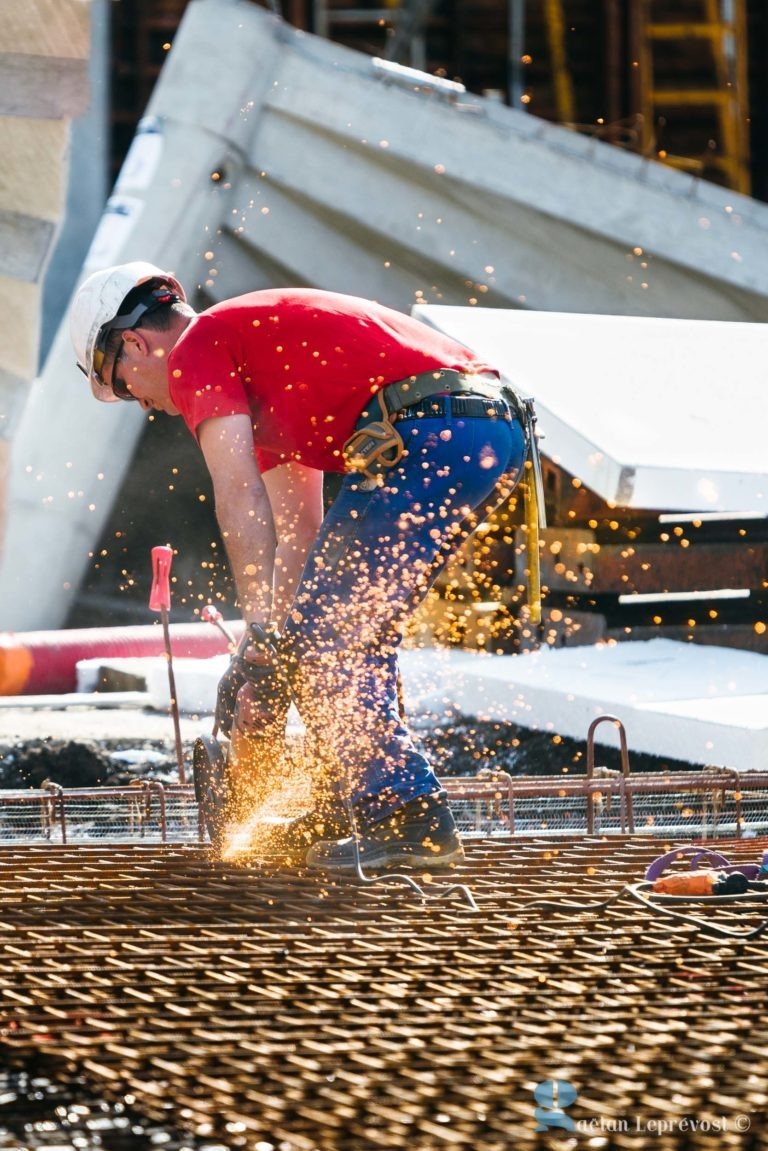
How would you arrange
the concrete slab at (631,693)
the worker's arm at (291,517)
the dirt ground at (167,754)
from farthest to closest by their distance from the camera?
the dirt ground at (167,754) → the concrete slab at (631,693) → the worker's arm at (291,517)

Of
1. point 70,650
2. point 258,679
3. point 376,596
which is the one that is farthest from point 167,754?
point 376,596

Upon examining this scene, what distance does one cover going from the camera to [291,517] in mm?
3254

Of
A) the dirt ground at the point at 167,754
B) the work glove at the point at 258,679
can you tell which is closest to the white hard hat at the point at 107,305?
the work glove at the point at 258,679

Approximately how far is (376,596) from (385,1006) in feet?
3.04

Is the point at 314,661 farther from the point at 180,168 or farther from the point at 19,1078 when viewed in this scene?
the point at 180,168

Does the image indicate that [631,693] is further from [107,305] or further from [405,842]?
[107,305]

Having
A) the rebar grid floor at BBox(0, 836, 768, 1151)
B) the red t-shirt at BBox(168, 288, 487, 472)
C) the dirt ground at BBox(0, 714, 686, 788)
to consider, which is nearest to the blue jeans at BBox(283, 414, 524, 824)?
the red t-shirt at BBox(168, 288, 487, 472)

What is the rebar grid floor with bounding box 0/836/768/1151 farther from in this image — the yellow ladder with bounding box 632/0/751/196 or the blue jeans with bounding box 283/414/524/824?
the yellow ladder with bounding box 632/0/751/196

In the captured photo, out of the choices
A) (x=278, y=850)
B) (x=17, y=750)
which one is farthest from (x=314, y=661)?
(x=17, y=750)

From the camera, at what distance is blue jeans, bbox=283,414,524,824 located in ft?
9.11

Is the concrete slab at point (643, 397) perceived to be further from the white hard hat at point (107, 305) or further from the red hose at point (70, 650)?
the white hard hat at point (107, 305)

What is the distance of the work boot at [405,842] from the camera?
283 cm

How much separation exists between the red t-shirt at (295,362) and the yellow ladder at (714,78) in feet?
34.2

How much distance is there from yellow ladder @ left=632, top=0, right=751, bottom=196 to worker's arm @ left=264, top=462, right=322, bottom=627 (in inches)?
401
